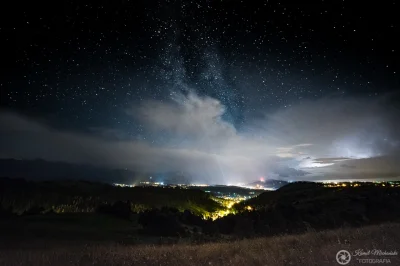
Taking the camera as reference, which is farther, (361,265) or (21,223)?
(21,223)

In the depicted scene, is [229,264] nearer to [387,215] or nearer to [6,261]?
[6,261]

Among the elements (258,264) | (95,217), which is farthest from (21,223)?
(258,264)

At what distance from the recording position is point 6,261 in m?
7.97

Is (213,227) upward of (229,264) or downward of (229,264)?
downward

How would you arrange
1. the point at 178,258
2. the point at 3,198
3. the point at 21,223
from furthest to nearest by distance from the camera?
the point at 3,198 < the point at 21,223 < the point at 178,258

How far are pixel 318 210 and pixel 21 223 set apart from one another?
35.9m

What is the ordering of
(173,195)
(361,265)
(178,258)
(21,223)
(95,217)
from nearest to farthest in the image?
(361,265)
(178,258)
(21,223)
(95,217)
(173,195)

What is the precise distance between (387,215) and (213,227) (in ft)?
65.8

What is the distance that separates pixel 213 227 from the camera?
36.2 m

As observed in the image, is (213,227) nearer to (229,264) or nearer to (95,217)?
(95,217)

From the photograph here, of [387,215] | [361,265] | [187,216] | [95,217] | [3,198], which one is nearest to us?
[361,265]

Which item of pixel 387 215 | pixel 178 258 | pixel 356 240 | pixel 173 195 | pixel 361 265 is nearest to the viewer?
pixel 361 265

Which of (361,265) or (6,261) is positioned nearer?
(361,265)

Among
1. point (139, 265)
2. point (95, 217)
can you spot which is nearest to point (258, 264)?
point (139, 265)
